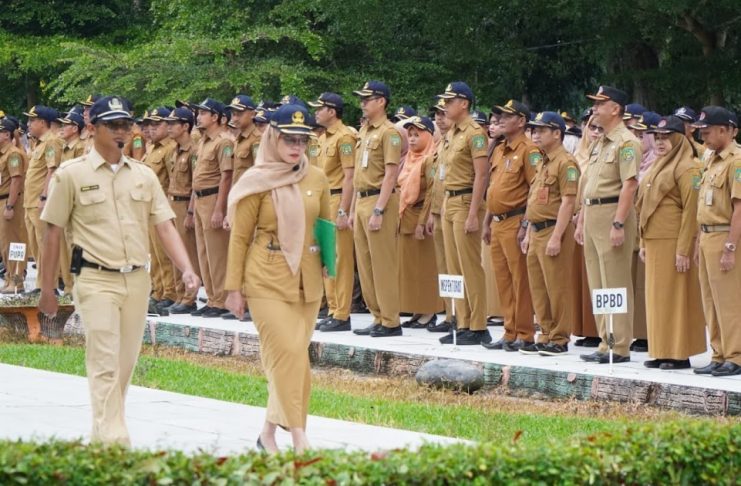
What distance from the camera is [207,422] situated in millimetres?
10117

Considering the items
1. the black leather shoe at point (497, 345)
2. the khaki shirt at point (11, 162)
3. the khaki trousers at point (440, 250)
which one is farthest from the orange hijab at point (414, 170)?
the khaki shirt at point (11, 162)

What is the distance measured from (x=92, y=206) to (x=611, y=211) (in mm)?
5627

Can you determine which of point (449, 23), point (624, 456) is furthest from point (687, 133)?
point (449, 23)

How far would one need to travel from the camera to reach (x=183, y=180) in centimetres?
1764

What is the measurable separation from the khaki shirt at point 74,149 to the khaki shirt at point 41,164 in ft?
0.53

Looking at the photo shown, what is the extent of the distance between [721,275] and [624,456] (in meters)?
5.35

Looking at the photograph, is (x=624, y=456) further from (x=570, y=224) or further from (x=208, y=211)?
(x=208, y=211)

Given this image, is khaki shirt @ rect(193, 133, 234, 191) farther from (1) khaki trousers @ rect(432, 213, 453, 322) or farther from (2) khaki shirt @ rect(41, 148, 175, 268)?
(2) khaki shirt @ rect(41, 148, 175, 268)

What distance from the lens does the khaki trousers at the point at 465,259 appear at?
1441 centimetres

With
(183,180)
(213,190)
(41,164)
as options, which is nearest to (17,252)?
(41,164)

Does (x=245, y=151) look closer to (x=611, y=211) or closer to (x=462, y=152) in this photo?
(x=462, y=152)

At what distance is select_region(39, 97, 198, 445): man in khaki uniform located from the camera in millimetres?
8367

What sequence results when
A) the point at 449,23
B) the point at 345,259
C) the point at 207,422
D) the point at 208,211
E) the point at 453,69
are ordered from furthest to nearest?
1. the point at 453,69
2. the point at 449,23
3. the point at 208,211
4. the point at 345,259
5. the point at 207,422

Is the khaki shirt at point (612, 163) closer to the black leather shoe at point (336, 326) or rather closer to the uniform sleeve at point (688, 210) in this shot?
the uniform sleeve at point (688, 210)
